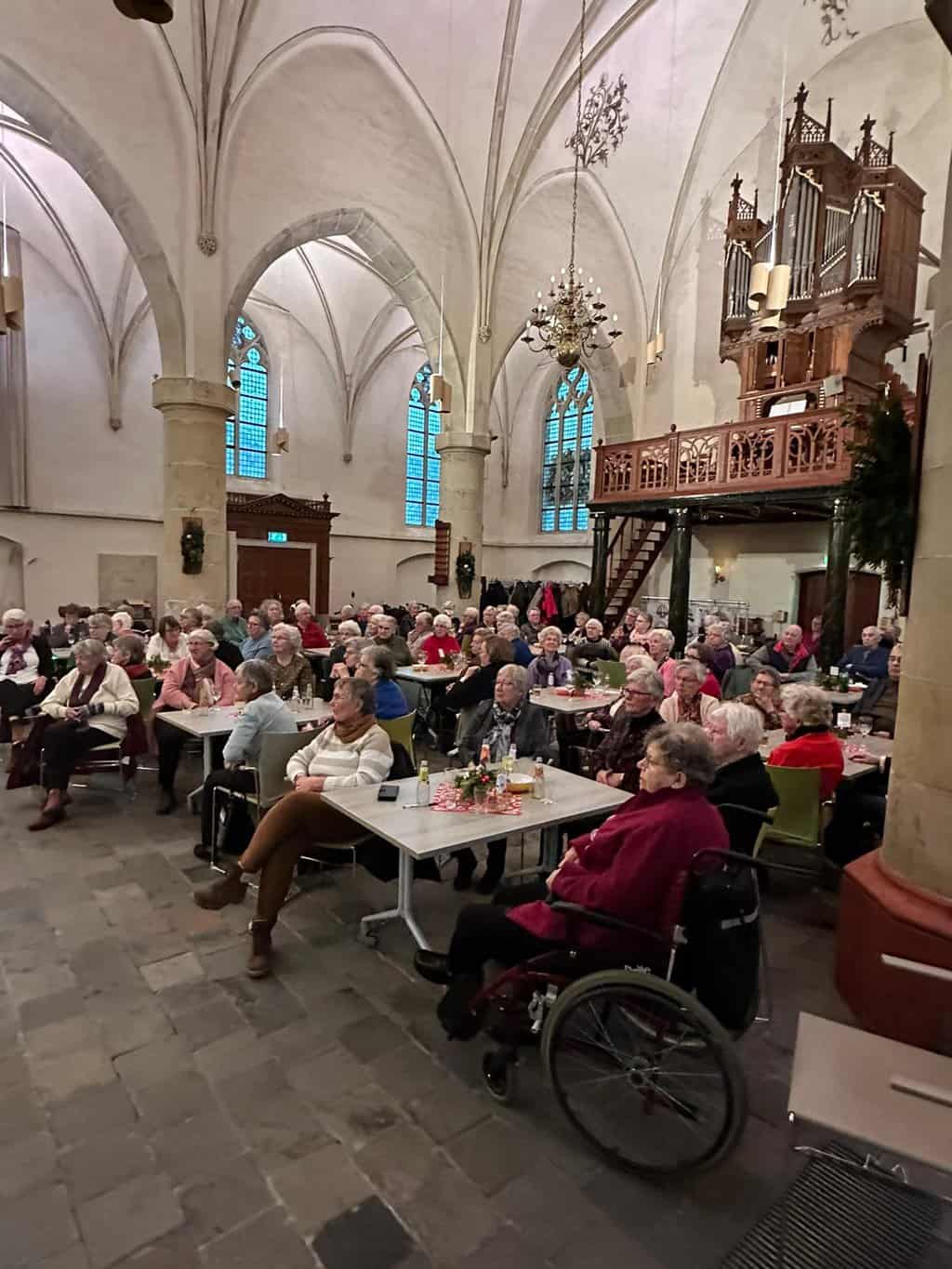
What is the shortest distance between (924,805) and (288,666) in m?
4.63

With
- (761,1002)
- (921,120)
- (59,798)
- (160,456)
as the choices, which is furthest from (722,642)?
(160,456)

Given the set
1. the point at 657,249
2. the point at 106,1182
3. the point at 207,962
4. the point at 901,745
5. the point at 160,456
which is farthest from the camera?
the point at 160,456

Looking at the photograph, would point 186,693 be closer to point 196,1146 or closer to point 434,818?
point 434,818

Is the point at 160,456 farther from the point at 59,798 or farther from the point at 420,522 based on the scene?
the point at 59,798

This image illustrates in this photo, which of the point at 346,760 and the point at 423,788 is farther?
the point at 346,760

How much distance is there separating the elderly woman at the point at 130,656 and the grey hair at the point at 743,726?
4.73 meters

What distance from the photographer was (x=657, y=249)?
47.1ft

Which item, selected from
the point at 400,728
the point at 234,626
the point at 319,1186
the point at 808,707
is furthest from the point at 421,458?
the point at 319,1186

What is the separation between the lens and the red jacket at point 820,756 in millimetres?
4043

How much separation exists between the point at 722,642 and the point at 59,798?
6.10 meters

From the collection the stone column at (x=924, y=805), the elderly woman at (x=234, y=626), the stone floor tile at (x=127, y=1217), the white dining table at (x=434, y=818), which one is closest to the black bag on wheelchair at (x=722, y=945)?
the stone column at (x=924, y=805)

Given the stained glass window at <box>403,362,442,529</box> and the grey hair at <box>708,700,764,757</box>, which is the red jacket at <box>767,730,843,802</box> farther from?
the stained glass window at <box>403,362,442,529</box>

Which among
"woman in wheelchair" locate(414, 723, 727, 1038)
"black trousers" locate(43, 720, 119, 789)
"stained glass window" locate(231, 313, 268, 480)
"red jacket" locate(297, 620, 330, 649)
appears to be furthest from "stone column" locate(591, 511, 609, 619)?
"woman in wheelchair" locate(414, 723, 727, 1038)

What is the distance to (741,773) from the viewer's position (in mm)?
3492
